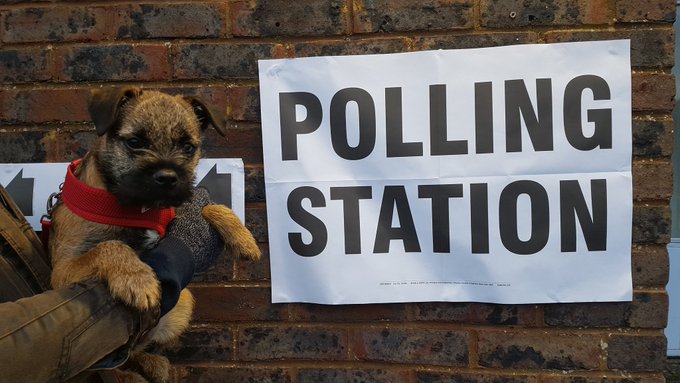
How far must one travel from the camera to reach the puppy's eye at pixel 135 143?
1726mm

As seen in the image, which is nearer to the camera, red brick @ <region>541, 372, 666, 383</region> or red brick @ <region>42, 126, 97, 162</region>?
red brick @ <region>541, 372, 666, 383</region>

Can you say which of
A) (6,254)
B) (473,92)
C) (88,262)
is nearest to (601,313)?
(473,92)

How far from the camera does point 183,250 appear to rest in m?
1.67

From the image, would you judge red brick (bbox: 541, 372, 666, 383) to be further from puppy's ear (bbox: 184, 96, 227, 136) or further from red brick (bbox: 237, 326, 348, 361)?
puppy's ear (bbox: 184, 96, 227, 136)

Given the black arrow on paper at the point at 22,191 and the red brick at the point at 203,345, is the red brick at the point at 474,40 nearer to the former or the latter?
the red brick at the point at 203,345

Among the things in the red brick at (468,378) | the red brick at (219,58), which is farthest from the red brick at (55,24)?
the red brick at (468,378)

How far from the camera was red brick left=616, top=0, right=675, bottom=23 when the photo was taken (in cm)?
196

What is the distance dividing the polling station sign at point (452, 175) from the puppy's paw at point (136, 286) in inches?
25.9

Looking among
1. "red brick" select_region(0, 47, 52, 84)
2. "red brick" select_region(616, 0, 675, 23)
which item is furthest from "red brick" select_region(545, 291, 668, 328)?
"red brick" select_region(0, 47, 52, 84)

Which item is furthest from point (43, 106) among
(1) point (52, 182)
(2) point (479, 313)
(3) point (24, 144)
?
(2) point (479, 313)

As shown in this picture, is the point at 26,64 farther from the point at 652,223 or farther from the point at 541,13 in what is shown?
the point at 652,223

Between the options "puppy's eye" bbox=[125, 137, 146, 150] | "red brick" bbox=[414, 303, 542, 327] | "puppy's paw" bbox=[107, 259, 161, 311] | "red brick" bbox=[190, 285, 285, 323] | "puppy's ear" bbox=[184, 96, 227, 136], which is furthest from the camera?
"red brick" bbox=[190, 285, 285, 323]

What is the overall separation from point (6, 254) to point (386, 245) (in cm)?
118

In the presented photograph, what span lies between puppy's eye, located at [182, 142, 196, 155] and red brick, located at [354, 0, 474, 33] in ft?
2.37
